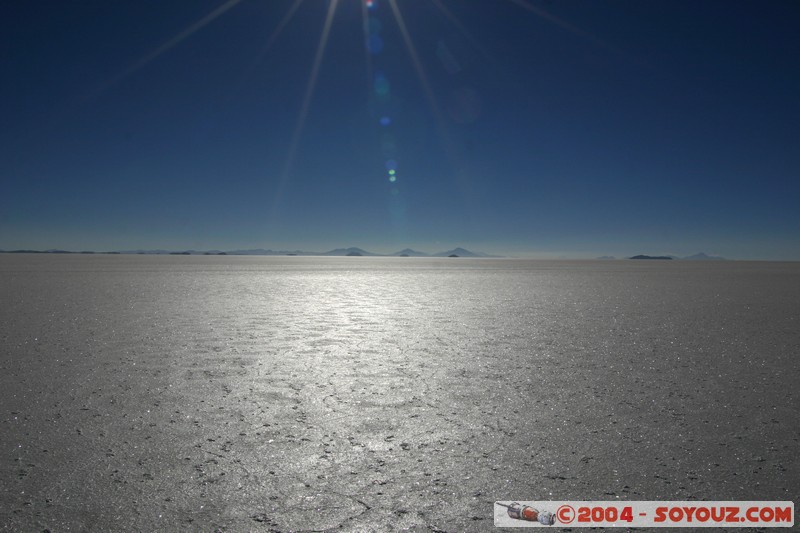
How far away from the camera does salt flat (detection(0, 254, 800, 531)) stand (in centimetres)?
260

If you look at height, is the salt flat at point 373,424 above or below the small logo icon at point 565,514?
above

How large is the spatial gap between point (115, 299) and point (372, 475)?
1275 centimetres

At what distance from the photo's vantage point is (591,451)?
3273 mm

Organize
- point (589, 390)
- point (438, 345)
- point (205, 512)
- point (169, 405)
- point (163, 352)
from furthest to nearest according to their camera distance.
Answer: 1. point (438, 345)
2. point (163, 352)
3. point (589, 390)
4. point (169, 405)
5. point (205, 512)

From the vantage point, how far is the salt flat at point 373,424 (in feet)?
8.52

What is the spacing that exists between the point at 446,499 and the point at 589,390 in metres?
2.68

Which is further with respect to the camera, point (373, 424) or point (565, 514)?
point (373, 424)

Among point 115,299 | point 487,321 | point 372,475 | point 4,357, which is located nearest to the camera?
point 372,475

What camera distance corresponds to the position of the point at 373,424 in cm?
372

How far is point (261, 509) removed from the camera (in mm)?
2494

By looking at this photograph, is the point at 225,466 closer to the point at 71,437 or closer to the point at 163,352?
the point at 71,437

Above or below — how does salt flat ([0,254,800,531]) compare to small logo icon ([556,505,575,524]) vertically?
above

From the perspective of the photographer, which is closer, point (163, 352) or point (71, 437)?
point (71, 437)

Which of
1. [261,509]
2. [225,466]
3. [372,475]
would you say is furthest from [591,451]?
[225,466]
